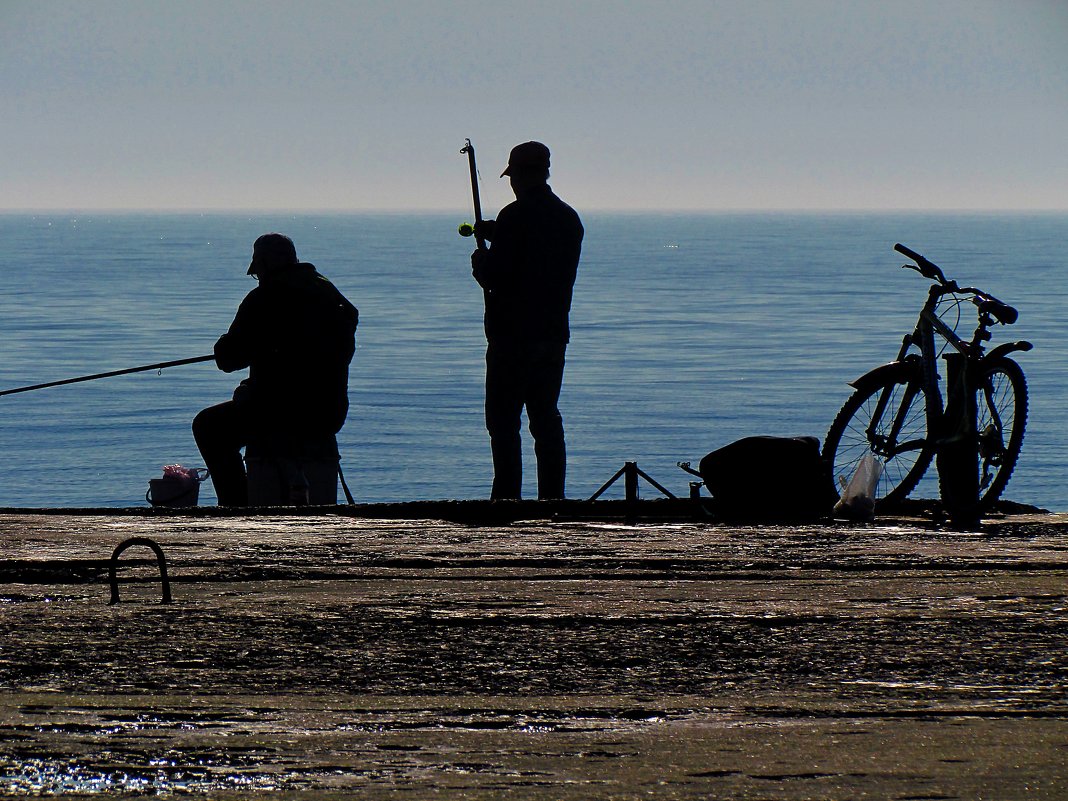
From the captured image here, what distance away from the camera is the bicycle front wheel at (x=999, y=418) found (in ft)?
18.5

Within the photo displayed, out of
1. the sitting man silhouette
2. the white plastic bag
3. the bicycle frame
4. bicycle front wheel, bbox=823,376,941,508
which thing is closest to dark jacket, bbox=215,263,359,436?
the sitting man silhouette

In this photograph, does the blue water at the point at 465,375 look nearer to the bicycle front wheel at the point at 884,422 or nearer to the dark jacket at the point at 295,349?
the bicycle front wheel at the point at 884,422

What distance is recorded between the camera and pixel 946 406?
5.96 metres

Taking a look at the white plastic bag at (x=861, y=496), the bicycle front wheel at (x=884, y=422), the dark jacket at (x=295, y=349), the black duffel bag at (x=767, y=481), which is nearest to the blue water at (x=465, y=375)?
the black duffel bag at (x=767, y=481)

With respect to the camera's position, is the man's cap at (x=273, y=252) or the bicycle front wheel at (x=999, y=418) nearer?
the bicycle front wheel at (x=999, y=418)

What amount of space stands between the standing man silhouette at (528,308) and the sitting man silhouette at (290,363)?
71 cm

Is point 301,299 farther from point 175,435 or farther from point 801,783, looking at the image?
point 175,435

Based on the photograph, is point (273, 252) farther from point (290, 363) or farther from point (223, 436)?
point (223, 436)

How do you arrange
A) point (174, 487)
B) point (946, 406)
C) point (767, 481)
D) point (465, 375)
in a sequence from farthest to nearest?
point (465, 375) < point (174, 487) < point (946, 406) < point (767, 481)

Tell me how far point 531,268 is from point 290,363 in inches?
45.8

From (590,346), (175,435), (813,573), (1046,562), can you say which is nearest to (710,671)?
(813,573)

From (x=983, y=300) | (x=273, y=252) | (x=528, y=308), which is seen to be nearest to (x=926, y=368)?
(x=983, y=300)

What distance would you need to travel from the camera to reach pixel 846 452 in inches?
259

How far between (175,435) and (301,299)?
38209 millimetres
